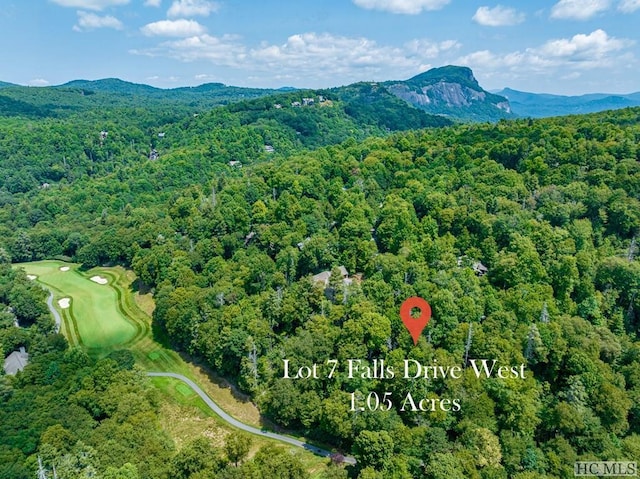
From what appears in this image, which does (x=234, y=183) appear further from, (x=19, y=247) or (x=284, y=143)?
(x=284, y=143)

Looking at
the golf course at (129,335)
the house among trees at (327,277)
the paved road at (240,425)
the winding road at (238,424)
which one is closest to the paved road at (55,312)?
the golf course at (129,335)

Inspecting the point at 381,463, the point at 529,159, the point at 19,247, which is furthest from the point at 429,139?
the point at 19,247

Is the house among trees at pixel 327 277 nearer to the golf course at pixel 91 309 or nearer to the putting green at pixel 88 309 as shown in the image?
the golf course at pixel 91 309

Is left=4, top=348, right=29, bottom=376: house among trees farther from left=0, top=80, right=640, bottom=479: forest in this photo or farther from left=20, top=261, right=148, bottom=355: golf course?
left=20, top=261, right=148, bottom=355: golf course

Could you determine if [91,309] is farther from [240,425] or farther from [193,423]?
[240,425]
